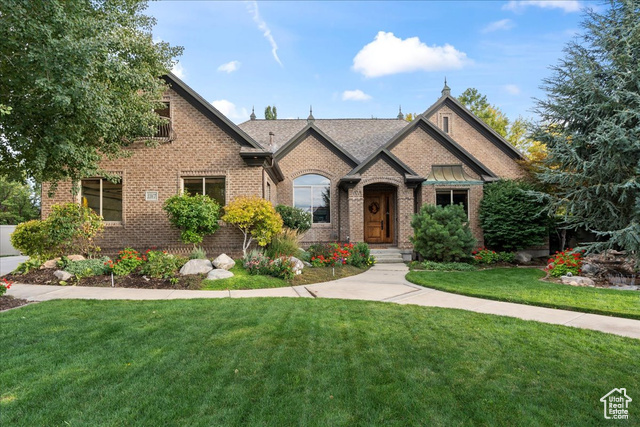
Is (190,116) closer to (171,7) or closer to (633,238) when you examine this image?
(171,7)

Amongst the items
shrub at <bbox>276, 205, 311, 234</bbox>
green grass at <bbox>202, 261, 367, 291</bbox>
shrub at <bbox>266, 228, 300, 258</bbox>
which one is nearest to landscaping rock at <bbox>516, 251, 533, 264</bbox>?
green grass at <bbox>202, 261, 367, 291</bbox>

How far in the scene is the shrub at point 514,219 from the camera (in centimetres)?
1293

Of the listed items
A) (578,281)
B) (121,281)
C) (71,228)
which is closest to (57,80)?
(121,281)

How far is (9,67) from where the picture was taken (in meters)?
5.75

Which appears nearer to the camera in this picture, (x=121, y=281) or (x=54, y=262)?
(x=121, y=281)

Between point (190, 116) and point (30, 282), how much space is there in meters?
6.76

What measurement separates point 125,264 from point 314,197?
887cm

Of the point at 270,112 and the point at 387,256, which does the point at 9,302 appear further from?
the point at 270,112

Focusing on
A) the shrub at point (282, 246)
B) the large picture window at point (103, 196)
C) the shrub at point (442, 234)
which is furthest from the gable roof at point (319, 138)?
the large picture window at point (103, 196)

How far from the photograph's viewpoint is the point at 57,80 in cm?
527

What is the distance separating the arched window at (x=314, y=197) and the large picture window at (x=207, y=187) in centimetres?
486

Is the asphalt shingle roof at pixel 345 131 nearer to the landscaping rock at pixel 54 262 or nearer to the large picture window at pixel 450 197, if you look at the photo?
the large picture window at pixel 450 197

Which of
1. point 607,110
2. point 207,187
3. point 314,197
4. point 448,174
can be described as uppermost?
point 448,174

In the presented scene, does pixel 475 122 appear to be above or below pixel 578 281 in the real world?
above
